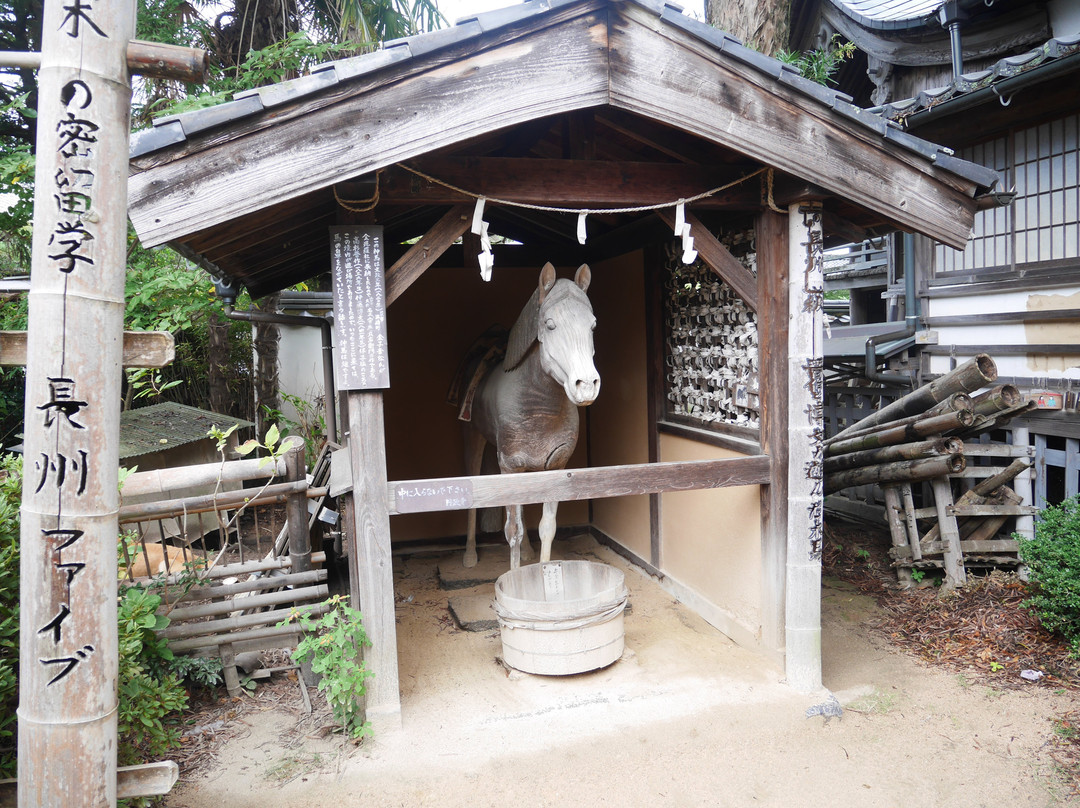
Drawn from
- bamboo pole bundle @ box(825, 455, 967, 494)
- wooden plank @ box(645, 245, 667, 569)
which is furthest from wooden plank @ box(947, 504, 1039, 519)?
wooden plank @ box(645, 245, 667, 569)

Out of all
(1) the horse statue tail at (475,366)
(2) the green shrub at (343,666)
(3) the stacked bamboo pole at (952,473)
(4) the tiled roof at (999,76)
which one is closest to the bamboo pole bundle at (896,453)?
(3) the stacked bamboo pole at (952,473)

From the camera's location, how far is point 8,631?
2949 millimetres

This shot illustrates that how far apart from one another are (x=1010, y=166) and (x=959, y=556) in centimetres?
366

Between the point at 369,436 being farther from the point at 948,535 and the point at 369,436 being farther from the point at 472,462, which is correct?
the point at 948,535

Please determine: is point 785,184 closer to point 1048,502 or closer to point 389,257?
Answer: point 1048,502

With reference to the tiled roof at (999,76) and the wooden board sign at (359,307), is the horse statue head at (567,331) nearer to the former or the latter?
the wooden board sign at (359,307)

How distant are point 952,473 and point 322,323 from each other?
5930mm

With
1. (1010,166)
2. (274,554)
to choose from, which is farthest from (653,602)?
(1010,166)

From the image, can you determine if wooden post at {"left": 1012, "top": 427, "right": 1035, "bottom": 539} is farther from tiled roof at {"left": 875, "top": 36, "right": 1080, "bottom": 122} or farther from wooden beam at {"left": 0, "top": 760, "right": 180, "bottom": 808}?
wooden beam at {"left": 0, "top": 760, "right": 180, "bottom": 808}

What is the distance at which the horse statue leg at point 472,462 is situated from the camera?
7.00 m

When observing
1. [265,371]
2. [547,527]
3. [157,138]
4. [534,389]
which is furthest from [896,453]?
[265,371]

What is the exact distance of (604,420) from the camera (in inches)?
299

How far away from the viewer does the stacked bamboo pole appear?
18.6 feet

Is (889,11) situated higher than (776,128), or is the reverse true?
(889,11)
